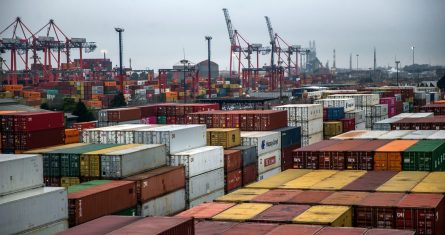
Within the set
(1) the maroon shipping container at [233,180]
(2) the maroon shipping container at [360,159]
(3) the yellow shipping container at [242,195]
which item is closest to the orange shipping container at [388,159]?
(2) the maroon shipping container at [360,159]

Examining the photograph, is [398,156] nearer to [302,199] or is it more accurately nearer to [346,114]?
[302,199]

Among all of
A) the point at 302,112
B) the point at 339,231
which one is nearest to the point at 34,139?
the point at 339,231

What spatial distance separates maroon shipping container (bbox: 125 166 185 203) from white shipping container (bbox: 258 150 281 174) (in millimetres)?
9844

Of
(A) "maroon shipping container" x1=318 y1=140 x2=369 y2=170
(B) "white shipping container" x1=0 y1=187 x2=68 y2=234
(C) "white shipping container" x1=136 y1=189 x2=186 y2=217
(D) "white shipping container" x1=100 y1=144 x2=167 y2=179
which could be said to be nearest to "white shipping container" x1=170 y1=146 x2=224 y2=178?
(D) "white shipping container" x1=100 y1=144 x2=167 y2=179

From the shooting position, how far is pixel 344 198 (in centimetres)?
2619

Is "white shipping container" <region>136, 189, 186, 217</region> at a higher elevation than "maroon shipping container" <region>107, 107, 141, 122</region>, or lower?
lower

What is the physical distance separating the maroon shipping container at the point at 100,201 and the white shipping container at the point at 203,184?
5352 mm

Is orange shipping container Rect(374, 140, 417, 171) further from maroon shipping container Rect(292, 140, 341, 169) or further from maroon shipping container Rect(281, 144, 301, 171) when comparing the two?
maroon shipping container Rect(281, 144, 301, 171)

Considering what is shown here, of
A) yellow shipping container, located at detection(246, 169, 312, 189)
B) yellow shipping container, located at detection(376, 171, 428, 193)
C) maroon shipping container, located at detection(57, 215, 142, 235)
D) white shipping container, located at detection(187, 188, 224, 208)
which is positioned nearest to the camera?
maroon shipping container, located at detection(57, 215, 142, 235)

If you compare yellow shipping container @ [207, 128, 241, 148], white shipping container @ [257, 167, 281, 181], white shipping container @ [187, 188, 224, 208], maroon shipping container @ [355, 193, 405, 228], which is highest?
yellow shipping container @ [207, 128, 241, 148]

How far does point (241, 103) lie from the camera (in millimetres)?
74188

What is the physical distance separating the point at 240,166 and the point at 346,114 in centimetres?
2455

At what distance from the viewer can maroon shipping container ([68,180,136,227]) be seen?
2703 centimetres

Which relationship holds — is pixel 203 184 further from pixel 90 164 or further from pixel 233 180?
pixel 90 164
